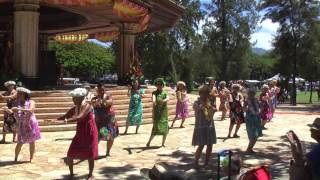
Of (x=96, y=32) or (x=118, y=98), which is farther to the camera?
(x=96, y=32)

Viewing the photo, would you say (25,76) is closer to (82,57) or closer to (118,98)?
(118,98)

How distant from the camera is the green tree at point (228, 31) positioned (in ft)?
→ 161

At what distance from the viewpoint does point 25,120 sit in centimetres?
924

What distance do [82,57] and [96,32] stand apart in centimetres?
3694

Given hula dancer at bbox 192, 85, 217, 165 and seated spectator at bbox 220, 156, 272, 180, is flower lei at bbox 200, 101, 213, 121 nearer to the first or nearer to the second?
hula dancer at bbox 192, 85, 217, 165

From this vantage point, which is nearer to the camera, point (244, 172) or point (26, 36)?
point (244, 172)

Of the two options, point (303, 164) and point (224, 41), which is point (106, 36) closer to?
point (303, 164)

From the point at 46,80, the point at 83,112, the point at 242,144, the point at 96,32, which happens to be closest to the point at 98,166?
the point at 83,112

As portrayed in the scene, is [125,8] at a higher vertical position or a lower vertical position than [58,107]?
higher

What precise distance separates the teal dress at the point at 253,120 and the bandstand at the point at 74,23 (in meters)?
9.07

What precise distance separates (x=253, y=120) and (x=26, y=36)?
9.49m

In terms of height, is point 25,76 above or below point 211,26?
below

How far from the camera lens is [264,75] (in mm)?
103312

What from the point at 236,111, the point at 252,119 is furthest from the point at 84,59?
the point at 252,119
